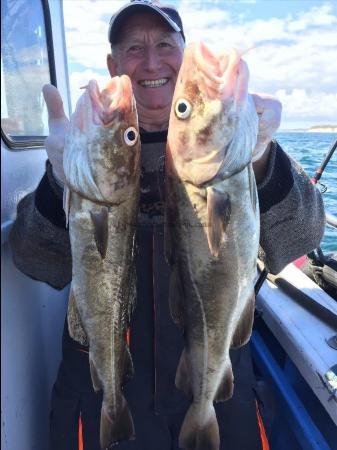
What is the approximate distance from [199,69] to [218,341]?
1134 millimetres

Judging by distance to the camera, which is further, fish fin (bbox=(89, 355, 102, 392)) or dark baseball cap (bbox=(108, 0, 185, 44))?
dark baseball cap (bbox=(108, 0, 185, 44))

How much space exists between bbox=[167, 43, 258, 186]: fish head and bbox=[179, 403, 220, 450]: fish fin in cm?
106

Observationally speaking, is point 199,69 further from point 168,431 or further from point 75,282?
point 168,431

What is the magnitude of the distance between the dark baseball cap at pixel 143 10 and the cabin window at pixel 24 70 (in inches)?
19.9

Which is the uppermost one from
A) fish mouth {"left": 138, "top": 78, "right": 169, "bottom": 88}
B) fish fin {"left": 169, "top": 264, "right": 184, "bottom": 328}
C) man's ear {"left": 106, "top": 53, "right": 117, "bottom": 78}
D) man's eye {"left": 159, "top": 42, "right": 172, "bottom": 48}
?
man's eye {"left": 159, "top": 42, "right": 172, "bottom": 48}

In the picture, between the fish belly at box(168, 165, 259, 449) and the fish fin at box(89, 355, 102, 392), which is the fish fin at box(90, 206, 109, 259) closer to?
the fish belly at box(168, 165, 259, 449)

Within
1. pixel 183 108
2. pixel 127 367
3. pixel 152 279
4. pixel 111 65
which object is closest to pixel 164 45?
pixel 111 65

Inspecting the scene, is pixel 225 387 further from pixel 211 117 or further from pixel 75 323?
pixel 211 117

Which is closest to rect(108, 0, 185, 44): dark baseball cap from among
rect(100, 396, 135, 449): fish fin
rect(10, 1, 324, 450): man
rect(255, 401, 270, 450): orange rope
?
rect(10, 1, 324, 450): man

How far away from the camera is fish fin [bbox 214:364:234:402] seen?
1888 millimetres

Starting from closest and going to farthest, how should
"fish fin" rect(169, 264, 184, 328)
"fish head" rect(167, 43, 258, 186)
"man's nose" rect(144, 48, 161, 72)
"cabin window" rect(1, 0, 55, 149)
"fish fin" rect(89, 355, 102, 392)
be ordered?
"fish head" rect(167, 43, 258, 186)
"fish fin" rect(169, 264, 184, 328)
"fish fin" rect(89, 355, 102, 392)
"cabin window" rect(1, 0, 55, 149)
"man's nose" rect(144, 48, 161, 72)

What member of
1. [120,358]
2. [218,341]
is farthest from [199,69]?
[120,358]

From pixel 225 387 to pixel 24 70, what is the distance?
2.01 metres

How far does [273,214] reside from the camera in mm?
2006
